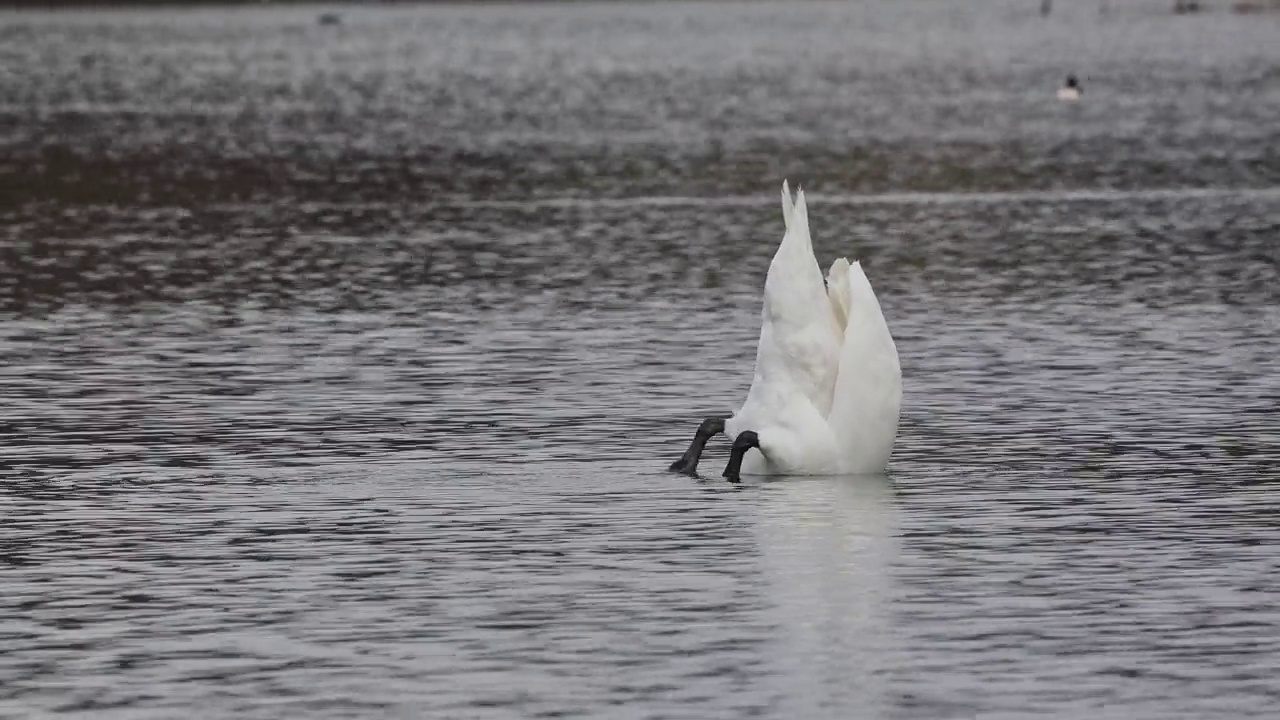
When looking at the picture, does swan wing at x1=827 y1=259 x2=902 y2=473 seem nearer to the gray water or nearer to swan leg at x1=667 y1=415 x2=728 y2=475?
the gray water

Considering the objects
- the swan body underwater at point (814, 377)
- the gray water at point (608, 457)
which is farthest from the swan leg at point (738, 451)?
the gray water at point (608, 457)

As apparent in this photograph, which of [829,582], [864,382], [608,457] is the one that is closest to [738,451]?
[864,382]

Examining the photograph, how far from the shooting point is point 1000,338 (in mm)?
36219

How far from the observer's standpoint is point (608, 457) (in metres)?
26.6

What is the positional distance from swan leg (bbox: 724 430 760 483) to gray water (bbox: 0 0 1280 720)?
161 millimetres

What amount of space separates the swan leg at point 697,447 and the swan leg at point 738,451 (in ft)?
0.83

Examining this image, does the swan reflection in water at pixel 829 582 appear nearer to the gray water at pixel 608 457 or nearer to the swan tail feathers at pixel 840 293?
the gray water at pixel 608 457

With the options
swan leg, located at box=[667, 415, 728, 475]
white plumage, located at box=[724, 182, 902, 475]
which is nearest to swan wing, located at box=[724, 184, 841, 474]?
white plumage, located at box=[724, 182, 902, 475]

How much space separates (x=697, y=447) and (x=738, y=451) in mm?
667

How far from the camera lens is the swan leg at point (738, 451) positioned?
24.6 meters

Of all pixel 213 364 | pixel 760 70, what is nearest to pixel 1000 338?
pixel 213 364

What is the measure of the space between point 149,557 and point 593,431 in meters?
6.76

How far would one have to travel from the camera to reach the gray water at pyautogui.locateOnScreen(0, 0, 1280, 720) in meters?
18.6

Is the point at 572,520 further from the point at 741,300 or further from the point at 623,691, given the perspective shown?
the point at 741,300
